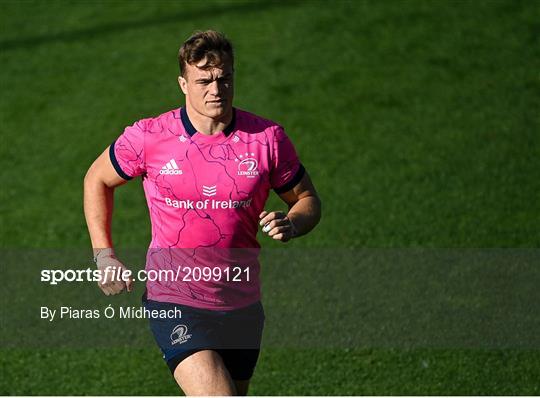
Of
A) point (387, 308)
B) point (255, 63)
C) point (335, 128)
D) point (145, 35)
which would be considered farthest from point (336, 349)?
point (145, 35)

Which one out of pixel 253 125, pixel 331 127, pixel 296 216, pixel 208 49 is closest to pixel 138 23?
pixel 331 127

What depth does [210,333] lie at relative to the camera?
516cm

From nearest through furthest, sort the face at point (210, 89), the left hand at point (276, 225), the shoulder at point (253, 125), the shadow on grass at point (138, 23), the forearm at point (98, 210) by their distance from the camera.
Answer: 1. the left hand at point (276, 225)
2. the face at point (210, 89)
3. the shoulder at point (253, 125)
4. the forearm at point (98, 210)
5. the shadow on grass at point (138, 23)

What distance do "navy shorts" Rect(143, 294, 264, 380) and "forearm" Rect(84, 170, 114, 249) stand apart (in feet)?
1.35

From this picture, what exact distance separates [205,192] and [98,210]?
618 millimetres

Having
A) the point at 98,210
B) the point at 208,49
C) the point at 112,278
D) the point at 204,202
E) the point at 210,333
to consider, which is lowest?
the point at 210,333

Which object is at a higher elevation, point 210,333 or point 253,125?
point 253,125

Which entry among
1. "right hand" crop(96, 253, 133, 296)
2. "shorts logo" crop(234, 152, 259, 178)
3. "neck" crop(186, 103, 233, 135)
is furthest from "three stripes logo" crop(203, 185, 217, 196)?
"right hand" crop(96, 253, 133, 296)

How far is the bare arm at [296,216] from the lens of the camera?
4.73 m

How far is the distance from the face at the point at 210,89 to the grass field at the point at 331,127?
297 cm

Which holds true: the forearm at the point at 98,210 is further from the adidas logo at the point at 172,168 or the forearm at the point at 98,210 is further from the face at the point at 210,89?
the face at the point at 210,89

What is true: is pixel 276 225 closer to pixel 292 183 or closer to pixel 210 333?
pixel 292 183

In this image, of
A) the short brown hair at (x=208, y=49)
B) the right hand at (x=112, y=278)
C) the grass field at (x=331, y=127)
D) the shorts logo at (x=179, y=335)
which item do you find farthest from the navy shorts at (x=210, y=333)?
the grass field at (x=331, y=127)

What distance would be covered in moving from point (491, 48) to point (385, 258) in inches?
235
